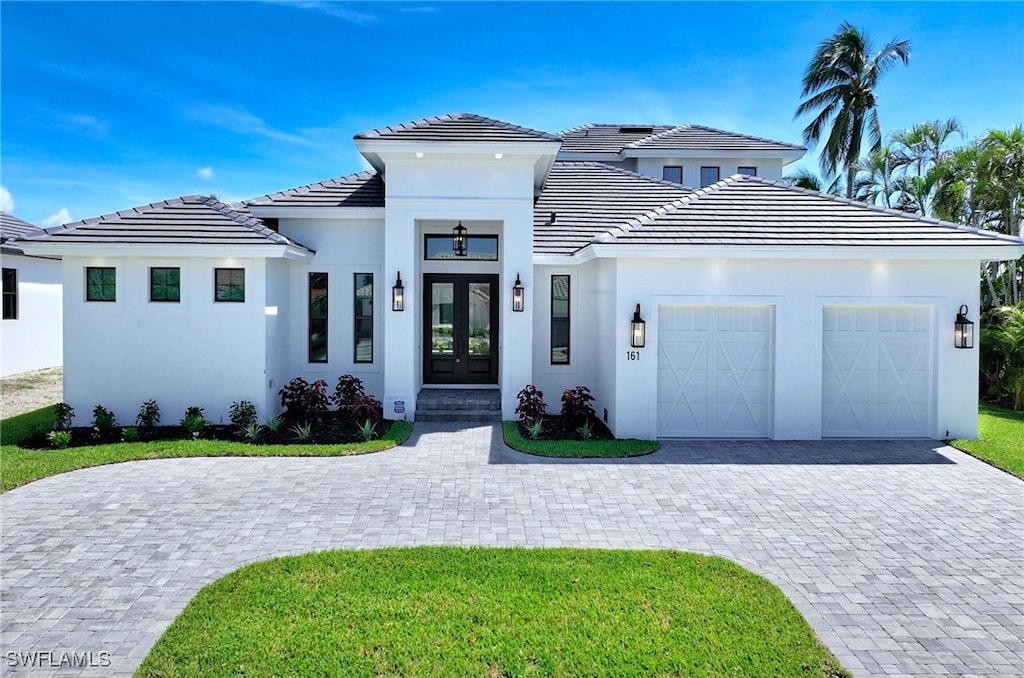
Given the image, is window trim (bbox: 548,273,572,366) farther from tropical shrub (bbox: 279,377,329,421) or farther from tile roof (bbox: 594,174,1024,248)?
tropical shrub (bbox: 279,377,329,421)

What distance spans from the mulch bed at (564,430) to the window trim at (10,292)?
55.6 ft

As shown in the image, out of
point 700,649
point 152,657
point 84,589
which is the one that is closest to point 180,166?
point 84,589

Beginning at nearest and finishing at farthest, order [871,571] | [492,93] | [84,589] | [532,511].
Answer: [84,589], [871,571], [532,511], [492,93]

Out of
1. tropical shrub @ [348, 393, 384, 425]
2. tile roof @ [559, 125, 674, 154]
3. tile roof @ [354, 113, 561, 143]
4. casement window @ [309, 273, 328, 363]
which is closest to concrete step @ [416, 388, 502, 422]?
tropical shrub @ [348, 393, 384, 425]

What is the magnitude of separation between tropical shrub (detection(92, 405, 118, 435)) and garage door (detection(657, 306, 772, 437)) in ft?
32.5

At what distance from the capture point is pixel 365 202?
1248 centimetres

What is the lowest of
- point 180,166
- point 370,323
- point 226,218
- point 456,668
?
point 456,668

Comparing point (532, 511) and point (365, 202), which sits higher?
point (365, 202)

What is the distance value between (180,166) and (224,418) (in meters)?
14.6

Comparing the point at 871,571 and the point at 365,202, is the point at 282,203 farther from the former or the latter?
the point at 871,571

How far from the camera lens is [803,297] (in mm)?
10211

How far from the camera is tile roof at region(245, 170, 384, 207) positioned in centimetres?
1240

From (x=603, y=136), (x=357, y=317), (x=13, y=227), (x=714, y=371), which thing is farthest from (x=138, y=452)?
(x=603, y=136)

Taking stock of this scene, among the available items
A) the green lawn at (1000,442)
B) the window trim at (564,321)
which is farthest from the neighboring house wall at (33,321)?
the green lawn at (1000,442)
